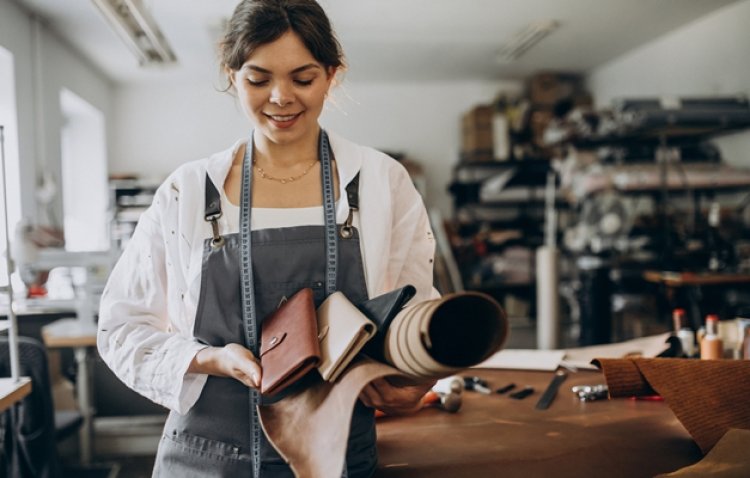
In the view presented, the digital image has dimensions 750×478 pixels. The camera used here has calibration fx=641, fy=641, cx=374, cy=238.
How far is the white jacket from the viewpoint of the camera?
3.60 ft

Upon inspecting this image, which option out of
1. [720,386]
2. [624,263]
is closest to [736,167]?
[624,263]

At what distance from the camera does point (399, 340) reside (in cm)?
79

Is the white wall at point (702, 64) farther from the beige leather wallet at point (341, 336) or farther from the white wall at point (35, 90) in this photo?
the white wall at point (35, 90)

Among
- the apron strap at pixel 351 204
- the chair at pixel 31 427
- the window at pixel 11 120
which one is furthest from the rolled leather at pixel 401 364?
the window at pixel 11 120

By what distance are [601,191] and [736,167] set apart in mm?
1247

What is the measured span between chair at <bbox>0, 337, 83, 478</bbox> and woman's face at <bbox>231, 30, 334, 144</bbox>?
1.67 m

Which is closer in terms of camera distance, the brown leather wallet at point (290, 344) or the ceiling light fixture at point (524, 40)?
the brown leather wallet at point (290, 344)


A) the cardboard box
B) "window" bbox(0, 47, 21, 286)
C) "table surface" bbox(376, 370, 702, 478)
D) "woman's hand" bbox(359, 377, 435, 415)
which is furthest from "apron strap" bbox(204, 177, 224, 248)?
the cardboard box

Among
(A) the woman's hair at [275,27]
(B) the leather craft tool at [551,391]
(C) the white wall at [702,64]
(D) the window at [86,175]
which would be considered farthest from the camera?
(D) the window at [86,175]

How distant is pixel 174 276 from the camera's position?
1.12 metres

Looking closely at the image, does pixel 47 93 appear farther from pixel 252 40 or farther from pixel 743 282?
pixel 743 282

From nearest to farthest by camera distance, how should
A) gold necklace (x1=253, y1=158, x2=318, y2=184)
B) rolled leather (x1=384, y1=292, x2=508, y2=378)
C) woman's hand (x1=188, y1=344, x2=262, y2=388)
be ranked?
rolled leather (x1=384, y1=292, x2=508, y2=378) → woman's hand (x1=188, y1=344, x2=262, y2=388) → gold necklace (x1=253, y1=158, x2=318, y2=184)

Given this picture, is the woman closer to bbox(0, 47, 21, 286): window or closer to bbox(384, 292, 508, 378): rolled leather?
bbox(384, 292, 508, 378): rolled leather

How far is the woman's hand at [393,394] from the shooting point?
89 cm
